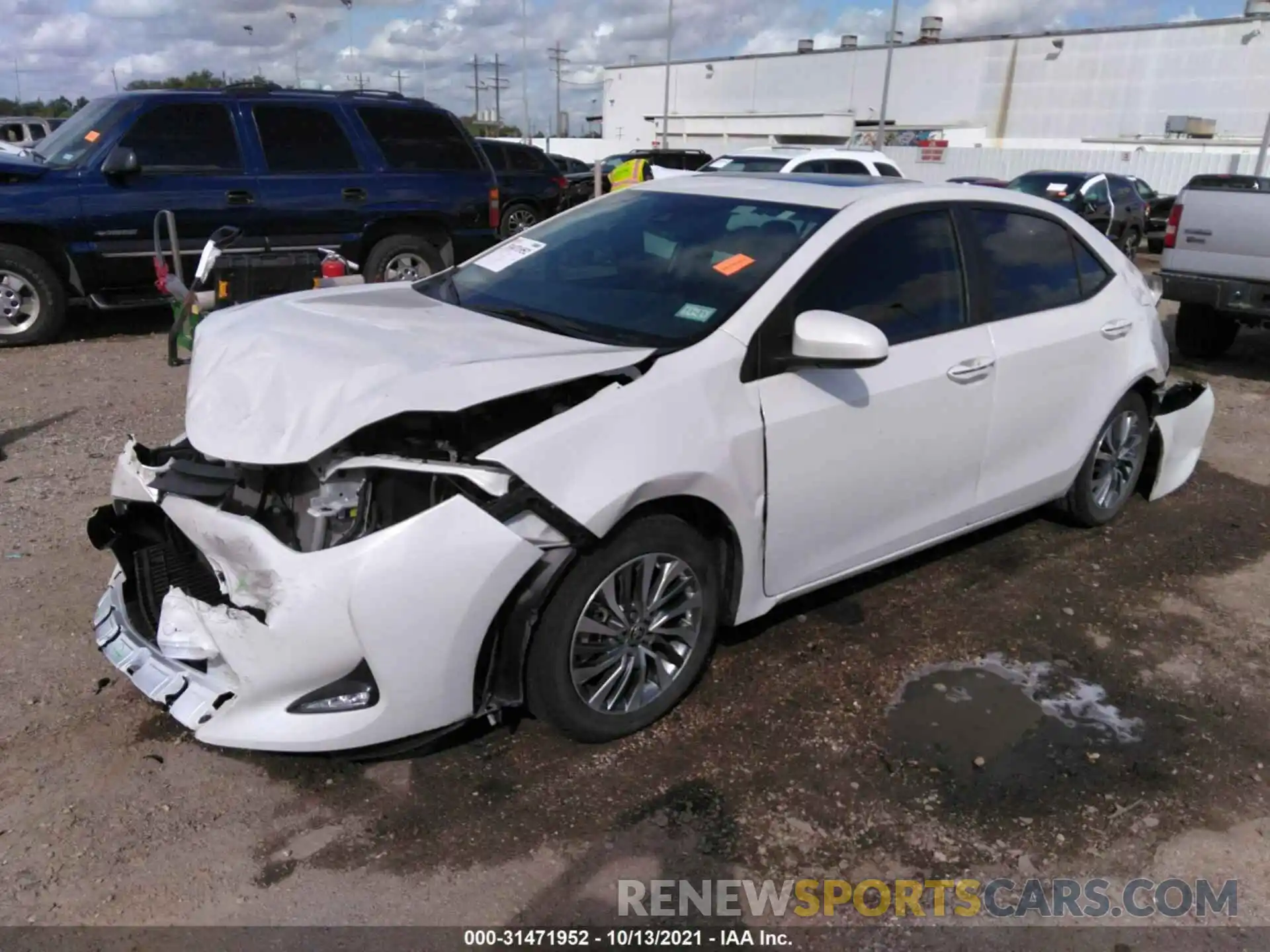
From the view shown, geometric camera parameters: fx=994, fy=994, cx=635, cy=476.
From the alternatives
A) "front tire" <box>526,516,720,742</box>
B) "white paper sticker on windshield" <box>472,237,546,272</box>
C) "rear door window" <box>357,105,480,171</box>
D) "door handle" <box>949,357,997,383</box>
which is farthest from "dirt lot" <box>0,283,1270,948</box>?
"rear door window" <box>357,105,480,171</box>

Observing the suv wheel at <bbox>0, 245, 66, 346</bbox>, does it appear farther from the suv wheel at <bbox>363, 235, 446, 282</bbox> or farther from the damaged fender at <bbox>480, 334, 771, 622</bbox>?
the damaged fender at <bbox>480, 334, 771, 622</bbox>

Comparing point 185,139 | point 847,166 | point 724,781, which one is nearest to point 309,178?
point 185,139

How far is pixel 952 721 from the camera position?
11.3 feet

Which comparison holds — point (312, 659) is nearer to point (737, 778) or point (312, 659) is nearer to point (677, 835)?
point (677, 835)

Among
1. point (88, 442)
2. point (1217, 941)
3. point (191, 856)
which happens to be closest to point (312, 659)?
point (191, 856)

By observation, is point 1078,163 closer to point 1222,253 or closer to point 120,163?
point 1222,253

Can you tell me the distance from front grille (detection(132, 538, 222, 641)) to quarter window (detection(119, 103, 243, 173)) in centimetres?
611

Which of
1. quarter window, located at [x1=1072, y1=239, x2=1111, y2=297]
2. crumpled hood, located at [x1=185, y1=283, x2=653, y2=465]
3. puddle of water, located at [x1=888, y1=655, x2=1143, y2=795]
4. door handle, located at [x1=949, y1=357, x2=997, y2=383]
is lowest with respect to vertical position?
puddle of water, located at [x1=888, y1=655, x2=1143, y2=795]

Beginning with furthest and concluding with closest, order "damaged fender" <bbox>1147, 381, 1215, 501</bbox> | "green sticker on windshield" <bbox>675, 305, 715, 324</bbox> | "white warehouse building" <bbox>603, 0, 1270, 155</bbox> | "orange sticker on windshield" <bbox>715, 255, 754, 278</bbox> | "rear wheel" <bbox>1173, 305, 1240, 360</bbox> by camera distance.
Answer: "white warehouse building" <bbox>603, 0, 1270, 155</bbox>, "rear wheel" <bbox>1173, 305, 1240, 360</bbox>, "damaged fender" <bbox>1147, 381, 1215, 501</bbox>, "orange sticker on windshield" <bbox>715, 255, 754, 278</bbox>, "green sticker on windshield" <bbox>675, 305, 715, 324</bbox>

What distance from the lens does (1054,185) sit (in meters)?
17.8

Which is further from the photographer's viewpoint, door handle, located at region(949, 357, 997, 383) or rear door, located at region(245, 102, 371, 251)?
rear door, located at region(245, 102, 371, 251)

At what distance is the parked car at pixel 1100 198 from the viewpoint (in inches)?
700

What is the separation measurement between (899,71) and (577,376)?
196 feet

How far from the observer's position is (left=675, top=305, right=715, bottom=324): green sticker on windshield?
130 inches
